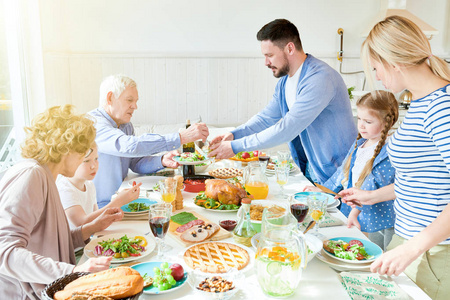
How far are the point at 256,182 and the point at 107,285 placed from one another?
3.55 ft

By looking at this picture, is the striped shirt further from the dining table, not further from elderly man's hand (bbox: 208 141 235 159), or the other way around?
elderly man's hand (bbox: 208 141 235 159)

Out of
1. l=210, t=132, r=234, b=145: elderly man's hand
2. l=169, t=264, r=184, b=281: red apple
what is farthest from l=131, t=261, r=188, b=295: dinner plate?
l=210, t=132, r=234, b=145: elderly man's hand

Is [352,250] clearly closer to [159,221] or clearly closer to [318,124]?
[159,221]

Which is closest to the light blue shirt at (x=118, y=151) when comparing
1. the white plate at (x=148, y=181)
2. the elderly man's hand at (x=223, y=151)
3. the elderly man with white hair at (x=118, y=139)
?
the elderly man with white hair at (x=118, y=139)

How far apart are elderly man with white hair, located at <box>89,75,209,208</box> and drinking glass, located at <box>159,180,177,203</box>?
0.65 metres

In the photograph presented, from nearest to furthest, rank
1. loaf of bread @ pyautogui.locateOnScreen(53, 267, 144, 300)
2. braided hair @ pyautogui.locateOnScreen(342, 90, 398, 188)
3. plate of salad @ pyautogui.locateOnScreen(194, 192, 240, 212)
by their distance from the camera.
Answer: loaf of bread @ pyautogui.locateOnScreen(53, 267, 144, 300), plate of salad @ pyautogui.locateOnScreen(194, 192, 240, 212), braided hair @ pyautogui.locateOnScreen(342, 90, 398, 188)

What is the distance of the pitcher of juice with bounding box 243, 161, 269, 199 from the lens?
1.95 m

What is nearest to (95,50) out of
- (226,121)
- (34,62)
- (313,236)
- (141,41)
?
(141,41)

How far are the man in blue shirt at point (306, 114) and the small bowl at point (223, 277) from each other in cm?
136

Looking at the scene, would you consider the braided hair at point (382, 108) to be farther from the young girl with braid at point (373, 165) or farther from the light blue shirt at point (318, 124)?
the light blue shirt at point (318, 124)

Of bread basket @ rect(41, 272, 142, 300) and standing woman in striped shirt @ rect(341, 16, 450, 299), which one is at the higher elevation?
standing woman in striped shirt @ rect(341, 16, 450, 299)

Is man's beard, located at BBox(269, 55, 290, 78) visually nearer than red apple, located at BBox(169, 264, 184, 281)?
No

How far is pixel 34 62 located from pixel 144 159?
1.74 metres

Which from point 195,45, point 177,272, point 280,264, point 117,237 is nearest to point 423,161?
point 280,264
